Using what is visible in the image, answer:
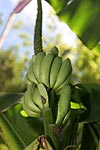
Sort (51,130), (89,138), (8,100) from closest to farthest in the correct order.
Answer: (51,130) < (89,138) < (8,100)

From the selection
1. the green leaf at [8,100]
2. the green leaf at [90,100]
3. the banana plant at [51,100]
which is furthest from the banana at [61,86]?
the green leaf at [8,100]

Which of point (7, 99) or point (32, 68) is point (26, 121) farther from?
point (32, 68)

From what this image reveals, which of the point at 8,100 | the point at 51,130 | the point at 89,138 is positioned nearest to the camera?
the point at 51,130

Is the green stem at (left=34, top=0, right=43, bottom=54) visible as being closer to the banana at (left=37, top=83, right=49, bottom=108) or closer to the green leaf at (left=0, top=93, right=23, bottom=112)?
the banana at (left=37, top=83, right=49, bottom=108)

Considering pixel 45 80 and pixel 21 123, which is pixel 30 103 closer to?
pixel 45 80

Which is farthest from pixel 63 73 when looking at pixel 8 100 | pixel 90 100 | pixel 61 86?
pixel 8 100

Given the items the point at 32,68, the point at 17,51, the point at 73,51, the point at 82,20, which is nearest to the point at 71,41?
the point at 73,51
